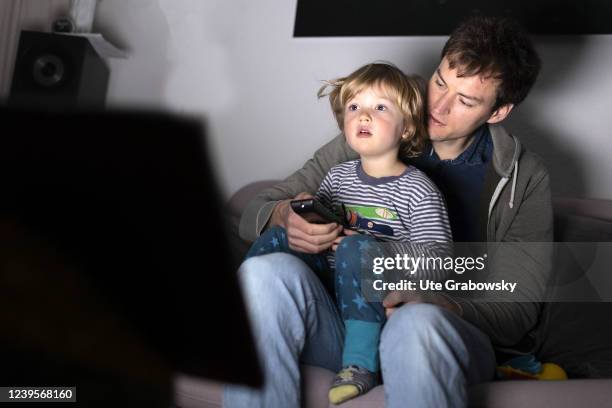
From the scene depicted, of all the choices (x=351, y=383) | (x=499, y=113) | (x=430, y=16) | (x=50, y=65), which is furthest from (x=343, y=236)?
(x=50, y=65)

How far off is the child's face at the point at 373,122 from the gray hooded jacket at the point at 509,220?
0.19 metres

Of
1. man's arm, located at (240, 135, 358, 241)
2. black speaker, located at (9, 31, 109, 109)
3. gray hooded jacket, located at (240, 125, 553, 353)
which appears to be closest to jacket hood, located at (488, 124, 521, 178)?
gray hooded jacket, located at (240, 125, 553, 353)

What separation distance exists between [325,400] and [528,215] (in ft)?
2.09

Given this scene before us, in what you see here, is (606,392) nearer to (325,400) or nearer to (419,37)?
(325,400)

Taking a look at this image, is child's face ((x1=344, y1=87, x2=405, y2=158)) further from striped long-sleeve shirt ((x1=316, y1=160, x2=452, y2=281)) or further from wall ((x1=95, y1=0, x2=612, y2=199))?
wall ((x1=95, y1=0, x2=612, y2=199))

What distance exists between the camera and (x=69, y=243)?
35 centimetres

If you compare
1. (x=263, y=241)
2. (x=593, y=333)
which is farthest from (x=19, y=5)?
(x=593, y=333)

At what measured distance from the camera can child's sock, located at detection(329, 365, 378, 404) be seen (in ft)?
3.25

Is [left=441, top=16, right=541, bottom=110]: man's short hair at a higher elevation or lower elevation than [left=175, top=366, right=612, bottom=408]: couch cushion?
higher

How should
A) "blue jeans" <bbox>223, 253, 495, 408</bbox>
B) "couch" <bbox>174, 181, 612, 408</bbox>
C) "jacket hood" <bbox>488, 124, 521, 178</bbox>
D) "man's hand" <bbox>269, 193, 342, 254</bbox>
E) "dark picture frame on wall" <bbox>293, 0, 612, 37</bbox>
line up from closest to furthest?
"blue jeans" <bbox>223, 253, 495, 408</bbox> < "couch" <bbox>174, 181, 612, 408</bbox> < "man's hand" <bbox>269, 193, 342, 254</bbox> < "jacket hood" <bbox>488, 124, 521, 178</bbox> < "dark picture frame on wall" <bbox>293, 0, 612, 37</bbox>

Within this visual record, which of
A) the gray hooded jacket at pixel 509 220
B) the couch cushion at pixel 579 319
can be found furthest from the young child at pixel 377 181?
the couch cushion at pixel 579 319

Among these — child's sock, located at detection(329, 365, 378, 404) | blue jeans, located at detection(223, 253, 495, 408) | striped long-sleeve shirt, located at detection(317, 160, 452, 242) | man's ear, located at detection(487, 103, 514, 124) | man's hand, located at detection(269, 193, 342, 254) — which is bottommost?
child's sock, located at detection(329, 365, 378, 404)

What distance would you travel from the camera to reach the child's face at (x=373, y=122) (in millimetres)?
1295

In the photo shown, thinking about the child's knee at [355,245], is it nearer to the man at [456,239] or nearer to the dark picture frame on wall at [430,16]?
the man at [456,239]
